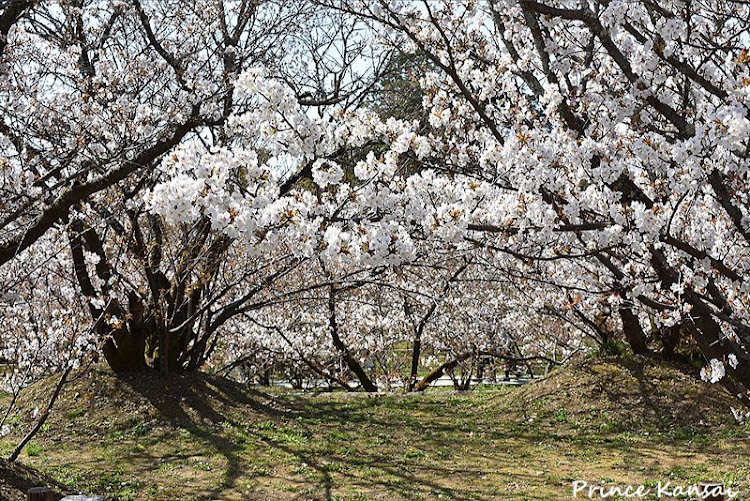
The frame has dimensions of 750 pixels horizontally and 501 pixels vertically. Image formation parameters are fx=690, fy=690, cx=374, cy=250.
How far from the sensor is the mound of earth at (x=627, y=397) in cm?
861

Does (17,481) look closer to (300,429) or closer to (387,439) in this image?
(300,429)

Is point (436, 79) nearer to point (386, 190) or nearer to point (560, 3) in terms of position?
point (560, 3)

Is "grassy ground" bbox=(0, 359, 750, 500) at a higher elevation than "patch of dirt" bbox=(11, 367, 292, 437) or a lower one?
lower

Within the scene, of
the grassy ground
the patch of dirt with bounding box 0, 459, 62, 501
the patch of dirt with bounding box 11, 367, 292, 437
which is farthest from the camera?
the patch of dirt with bounding box 11, 367, 292, 437

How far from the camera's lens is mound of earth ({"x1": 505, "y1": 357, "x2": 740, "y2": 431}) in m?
8.61

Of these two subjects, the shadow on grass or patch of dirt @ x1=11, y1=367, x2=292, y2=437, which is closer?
the shadow on grass

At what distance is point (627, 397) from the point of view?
9.13 metres

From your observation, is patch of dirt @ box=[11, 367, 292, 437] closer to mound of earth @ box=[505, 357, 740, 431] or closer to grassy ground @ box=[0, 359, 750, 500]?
grassy ground @ box=[0, 359, 750, 500]

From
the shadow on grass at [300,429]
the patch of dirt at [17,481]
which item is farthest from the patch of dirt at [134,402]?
the patch of dirt at [17,481]

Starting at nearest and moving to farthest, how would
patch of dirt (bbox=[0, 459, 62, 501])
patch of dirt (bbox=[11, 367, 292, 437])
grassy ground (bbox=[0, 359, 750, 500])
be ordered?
patch of dirt (bbox=[0, 459, 62, 501])
grassy ground (bbox=[0, 359, 750, 500])
patch of dirt (bbox=[11, 367, 292, 437])

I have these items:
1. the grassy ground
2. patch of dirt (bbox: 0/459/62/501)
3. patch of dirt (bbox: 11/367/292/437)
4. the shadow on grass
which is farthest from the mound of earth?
patch of dirt (bbox: 0/459/62/501)

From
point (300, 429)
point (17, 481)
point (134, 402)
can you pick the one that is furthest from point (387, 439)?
point (17, 481)

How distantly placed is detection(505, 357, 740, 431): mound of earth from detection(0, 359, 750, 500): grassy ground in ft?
0.08

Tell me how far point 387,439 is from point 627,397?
3.35 meters
